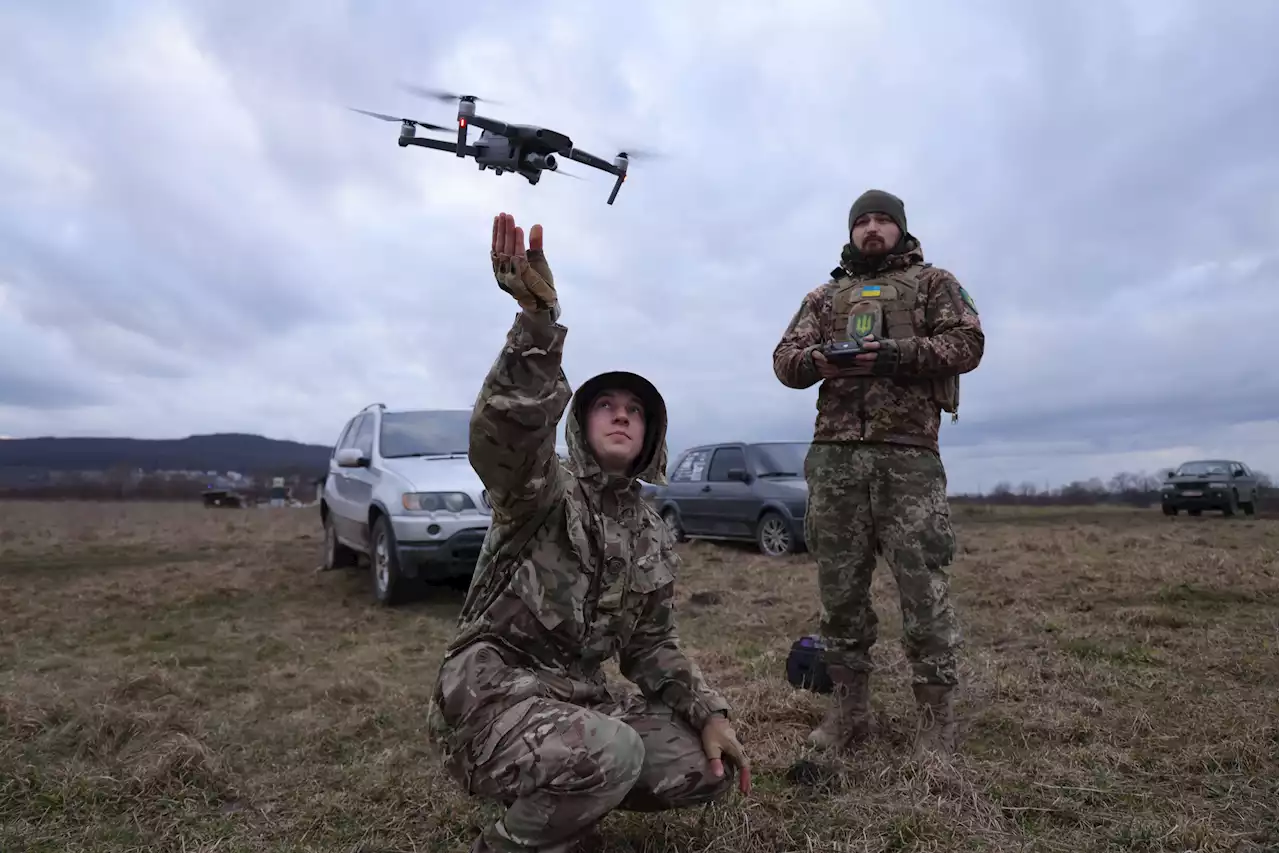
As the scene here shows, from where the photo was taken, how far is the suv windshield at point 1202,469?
17.6 meters

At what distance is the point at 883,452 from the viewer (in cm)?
308

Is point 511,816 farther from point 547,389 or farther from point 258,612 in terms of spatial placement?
point 258,612

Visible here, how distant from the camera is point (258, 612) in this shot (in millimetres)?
6656

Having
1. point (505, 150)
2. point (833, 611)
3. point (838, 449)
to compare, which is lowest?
point (833, 611)

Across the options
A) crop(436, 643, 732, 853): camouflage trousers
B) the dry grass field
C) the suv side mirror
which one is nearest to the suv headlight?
the suv side mirror

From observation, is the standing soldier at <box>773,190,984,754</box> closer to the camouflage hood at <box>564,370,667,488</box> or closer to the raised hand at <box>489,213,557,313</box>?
the camouflage hood at <box>564,370,667,488</box>

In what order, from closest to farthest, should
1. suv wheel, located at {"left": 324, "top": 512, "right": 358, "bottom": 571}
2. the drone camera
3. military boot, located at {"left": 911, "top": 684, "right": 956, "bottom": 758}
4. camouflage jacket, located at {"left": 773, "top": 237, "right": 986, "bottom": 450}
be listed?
military boot, located at {"left": 911, "top": 684, "right": 956, "bottom": 758} → camouflage jacket, located at {"left": 773, "top": 237, "right": 986, "bottom": 450} → the drone camera → suv wheel, located at {"left": 324, "top": 512, "right": 358, "bottom": 571}

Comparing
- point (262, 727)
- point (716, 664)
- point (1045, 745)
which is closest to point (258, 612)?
point (262, 727)

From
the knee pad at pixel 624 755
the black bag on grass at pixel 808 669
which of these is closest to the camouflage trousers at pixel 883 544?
the black bag on grass at pixel 808 669

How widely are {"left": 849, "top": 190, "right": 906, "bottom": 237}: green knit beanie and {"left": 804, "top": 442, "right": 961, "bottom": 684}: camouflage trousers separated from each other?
2.91 feet

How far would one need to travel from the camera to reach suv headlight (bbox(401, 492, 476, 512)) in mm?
6320

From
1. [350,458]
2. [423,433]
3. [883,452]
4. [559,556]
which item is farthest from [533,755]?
[423,433]

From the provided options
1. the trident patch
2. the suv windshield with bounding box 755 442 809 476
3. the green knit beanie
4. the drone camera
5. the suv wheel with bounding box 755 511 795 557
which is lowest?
the suv wheel with bounding box 755 511 795 557

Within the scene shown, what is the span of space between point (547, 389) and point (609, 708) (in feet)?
3.14
